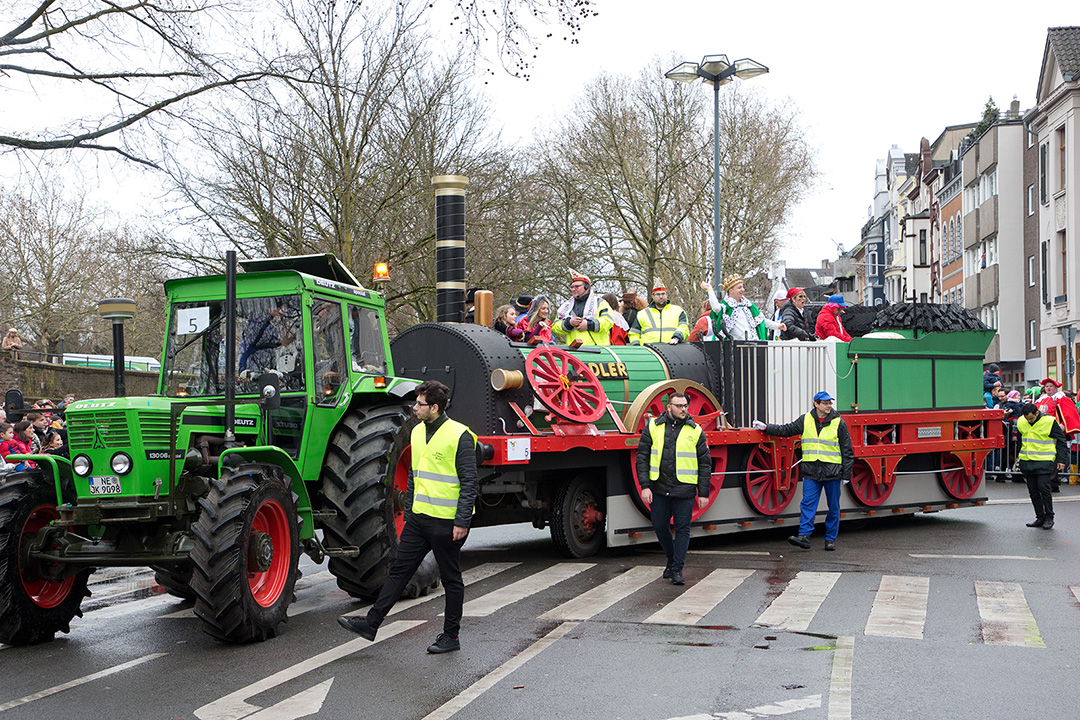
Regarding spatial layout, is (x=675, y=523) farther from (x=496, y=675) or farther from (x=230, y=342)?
(x=230, y=342)

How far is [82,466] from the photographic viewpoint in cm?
789

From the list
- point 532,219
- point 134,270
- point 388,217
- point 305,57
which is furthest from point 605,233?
point 305,57

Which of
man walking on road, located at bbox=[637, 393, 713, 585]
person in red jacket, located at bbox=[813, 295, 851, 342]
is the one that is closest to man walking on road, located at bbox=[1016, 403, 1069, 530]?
person in red jacket, located at bbox=[813, 295, 851, 342]

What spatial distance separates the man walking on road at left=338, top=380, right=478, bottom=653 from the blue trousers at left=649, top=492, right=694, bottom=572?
3.38 metres

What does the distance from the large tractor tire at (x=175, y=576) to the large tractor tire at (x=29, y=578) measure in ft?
1.94

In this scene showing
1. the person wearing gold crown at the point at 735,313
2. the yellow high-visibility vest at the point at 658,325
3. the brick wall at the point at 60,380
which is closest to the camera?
the yellow high-visibility vest at the point at 658,325

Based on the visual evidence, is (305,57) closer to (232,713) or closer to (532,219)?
(232,713)

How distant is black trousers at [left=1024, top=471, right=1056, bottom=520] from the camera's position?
14742 millimetres

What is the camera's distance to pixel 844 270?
108 meters

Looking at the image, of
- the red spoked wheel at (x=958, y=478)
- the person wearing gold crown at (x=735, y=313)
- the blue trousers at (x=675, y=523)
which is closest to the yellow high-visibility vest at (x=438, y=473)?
the blue trousers at (x=675, y=523)

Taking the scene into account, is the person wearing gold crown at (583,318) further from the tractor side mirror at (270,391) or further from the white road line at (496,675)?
the tractor side mirror at (270,391)

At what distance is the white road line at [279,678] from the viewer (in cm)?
625

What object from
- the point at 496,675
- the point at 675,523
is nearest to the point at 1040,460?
the point at 675,523

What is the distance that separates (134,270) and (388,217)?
5.69 metres
